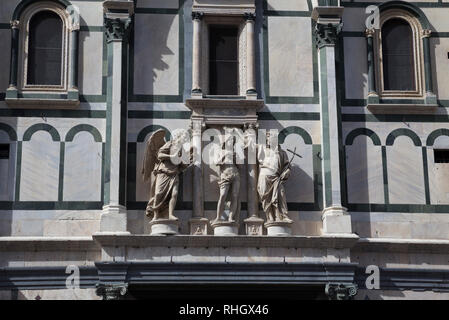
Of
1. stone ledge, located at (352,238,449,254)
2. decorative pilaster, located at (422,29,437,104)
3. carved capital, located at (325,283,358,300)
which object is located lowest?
carved capital, located at (325,283,358,300)

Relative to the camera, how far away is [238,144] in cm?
1800

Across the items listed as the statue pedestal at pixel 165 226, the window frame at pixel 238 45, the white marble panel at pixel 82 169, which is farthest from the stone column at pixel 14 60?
the statue pedestal at pixel 165 226

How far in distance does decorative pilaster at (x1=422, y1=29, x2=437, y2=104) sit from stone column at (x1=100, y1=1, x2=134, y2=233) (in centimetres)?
484

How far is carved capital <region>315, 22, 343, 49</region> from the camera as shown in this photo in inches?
730

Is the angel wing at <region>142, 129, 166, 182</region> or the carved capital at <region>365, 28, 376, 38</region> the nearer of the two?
the angel wing at <region>142, 129, 166, 182</region>

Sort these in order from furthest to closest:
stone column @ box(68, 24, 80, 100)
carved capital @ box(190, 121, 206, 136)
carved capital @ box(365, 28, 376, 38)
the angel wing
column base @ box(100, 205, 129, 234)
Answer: carved capital @ box(365, 28, 376, 38), stone column @ box(68, 24, 80, 100), carved capital @ box(190, 121, 206, 136), the angel wing, column base @ box(100, 205, 129, 234)

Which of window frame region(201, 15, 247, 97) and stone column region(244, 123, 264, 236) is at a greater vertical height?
window frame region(201, 15, 247, 97)

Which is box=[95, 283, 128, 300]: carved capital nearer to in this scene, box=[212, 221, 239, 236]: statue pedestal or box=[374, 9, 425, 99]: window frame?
box=[212, 221, 239, 236]: statue pedestal

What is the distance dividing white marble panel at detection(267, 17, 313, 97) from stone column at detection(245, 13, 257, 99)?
0.32 m

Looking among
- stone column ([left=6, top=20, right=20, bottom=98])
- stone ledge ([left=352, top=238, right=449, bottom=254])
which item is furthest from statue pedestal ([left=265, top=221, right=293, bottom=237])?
Answer: stone column ([left=6, top=20, right=20, bottom=98])

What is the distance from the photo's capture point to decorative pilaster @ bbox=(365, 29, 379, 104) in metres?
18.5

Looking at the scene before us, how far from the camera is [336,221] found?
17609 millimetres

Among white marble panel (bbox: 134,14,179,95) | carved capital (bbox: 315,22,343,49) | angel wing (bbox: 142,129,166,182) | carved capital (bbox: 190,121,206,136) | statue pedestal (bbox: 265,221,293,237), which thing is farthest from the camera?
carved capital (bbox: 315,22,343,49)
